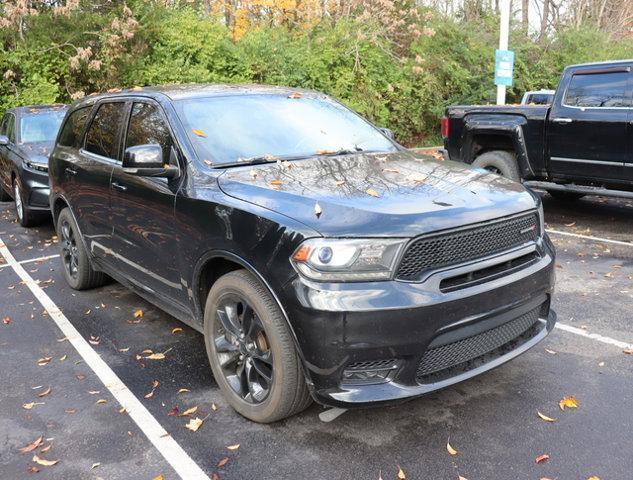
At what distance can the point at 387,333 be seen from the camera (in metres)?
2.82

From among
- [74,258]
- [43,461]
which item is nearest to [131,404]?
[43,461]

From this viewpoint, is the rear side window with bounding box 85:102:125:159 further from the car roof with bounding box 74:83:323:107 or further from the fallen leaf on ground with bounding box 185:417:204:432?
the fallen leaf on ground with bounding box 185:417:204:432

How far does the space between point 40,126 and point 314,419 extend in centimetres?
796

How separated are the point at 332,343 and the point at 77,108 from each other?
13.9 feet

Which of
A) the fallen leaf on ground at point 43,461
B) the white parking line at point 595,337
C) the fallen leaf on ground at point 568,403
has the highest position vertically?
the fallen leaf on ground at point 568,403

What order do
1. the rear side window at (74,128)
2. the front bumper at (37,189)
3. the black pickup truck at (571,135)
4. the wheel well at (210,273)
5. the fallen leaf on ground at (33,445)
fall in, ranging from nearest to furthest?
1. the fallen leaf on ground at (33,445)
2. the wheel well at (210,273)
3. the rear side window at (74,128)
4. the black pickup truck at (571,135)
5. the front bumper at (37,189)

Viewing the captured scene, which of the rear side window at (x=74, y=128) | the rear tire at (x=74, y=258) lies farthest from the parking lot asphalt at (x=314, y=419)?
the rear side window at (x=74, y=128)

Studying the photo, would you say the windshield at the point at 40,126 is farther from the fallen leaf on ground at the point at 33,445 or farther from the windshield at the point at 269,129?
the fallen leaf on ground at the point at 33,445

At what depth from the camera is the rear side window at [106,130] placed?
4.80m

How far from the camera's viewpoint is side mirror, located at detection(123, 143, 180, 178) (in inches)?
147

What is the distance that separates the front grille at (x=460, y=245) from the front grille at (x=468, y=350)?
389mm

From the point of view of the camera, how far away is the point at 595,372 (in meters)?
3.89

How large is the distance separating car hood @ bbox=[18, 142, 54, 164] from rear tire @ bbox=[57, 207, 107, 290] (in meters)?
2.78

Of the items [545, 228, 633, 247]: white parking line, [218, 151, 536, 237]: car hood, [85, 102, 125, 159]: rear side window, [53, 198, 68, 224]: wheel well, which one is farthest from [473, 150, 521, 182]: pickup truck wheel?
[53, 198, 68, 224]: wheel well
